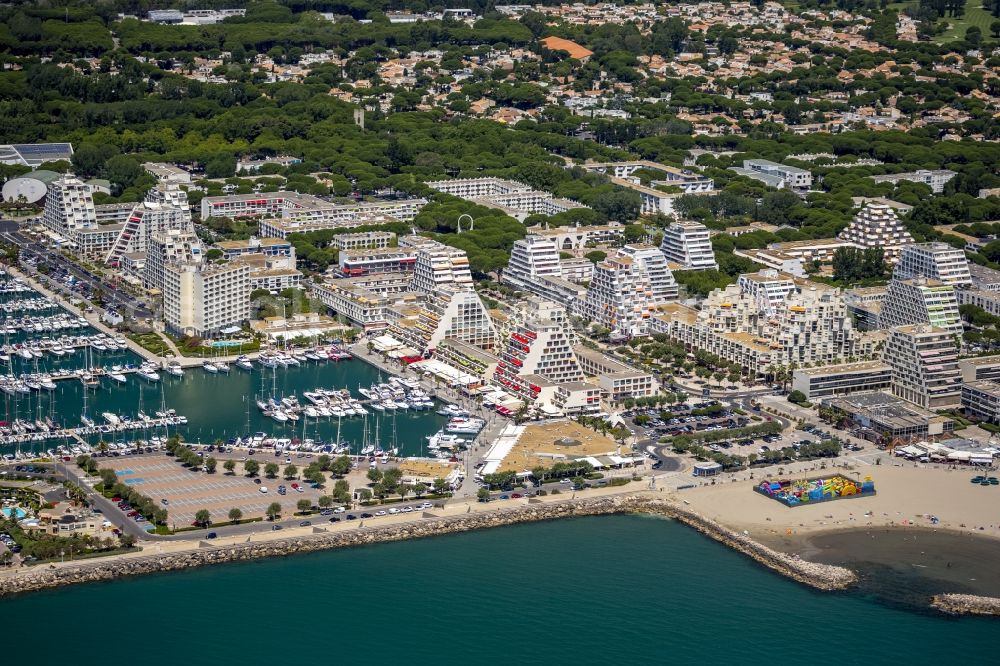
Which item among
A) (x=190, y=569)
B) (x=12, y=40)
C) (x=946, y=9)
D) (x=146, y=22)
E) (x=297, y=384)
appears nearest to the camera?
(x=190, y=569)

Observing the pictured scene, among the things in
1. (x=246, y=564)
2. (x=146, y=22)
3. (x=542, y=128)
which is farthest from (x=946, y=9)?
(x=246, y=564)

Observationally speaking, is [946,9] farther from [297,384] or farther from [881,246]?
[297,384]

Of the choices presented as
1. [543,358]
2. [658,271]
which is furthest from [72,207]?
[543,358]

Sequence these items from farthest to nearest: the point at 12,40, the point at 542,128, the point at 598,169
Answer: the point at 12,40, the point at 542,128, the point at 598,169

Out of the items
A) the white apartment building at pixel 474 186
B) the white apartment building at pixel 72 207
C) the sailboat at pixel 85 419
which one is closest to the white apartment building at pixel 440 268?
the sailboat at pixel 85 419

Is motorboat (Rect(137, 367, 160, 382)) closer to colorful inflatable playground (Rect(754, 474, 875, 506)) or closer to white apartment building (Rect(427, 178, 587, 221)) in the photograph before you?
colorful inflatable playground (Rect(754, 474, 875, 506))

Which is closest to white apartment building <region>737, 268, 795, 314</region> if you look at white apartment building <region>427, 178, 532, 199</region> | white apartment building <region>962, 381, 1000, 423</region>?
white apartment building <region>962, 381, 1000, 423</region>
